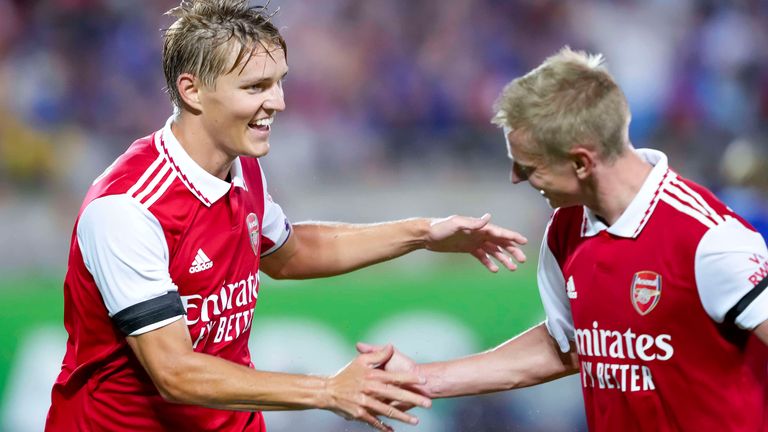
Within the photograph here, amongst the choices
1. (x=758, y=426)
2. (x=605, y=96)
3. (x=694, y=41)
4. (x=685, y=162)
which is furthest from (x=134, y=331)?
(x=694, y=41)

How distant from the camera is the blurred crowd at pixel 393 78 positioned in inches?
330

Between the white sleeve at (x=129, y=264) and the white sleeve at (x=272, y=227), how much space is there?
2.50 feet

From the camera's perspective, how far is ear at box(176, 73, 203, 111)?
3531 mm

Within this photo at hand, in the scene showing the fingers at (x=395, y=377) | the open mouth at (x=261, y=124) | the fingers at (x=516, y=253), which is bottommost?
the fingers at (x=395, y=377)

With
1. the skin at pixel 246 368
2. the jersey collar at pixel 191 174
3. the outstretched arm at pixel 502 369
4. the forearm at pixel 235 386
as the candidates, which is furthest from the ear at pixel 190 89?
the outstretched arm at pixel 502 369

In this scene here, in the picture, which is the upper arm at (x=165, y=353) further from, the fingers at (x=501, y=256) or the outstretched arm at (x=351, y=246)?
the fingers at (x=501, y=256)

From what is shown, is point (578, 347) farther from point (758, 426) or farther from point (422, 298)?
point (422, 298)

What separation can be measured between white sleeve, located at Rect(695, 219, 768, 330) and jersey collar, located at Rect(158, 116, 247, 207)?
1570 millimetres

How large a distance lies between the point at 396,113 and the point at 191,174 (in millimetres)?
5370

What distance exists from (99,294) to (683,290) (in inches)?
71.1

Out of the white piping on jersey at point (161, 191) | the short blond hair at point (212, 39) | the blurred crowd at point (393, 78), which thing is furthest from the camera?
the blurred crowd at point (393, 78)

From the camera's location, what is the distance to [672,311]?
302 cm

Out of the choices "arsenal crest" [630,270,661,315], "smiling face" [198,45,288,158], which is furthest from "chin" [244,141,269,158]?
"arsenal crest" [630,270,661,315]

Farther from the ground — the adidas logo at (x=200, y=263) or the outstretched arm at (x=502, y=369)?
the adidas logo at (x=200, y=263)
